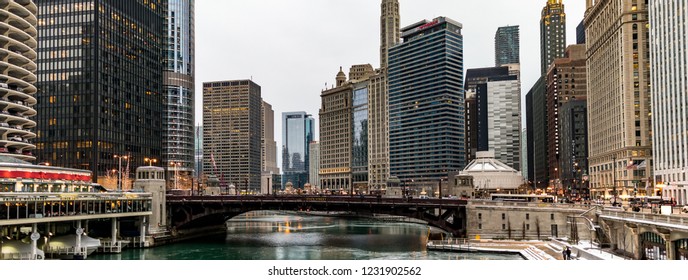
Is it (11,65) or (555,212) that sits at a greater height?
(11,65)

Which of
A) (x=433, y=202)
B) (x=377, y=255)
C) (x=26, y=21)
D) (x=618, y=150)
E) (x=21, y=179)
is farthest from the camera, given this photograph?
(x=618, y=150)

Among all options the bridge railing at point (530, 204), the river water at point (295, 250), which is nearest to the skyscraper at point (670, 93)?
the bridge railing at point (530, 204)

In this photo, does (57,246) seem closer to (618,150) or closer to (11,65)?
(11,65)

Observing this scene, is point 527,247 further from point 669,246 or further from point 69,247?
point 69,247

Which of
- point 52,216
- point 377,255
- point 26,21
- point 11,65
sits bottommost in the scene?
point 377,255

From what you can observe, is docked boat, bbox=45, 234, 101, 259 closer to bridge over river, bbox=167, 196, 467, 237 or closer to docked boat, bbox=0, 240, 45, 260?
docked boat, bbox=0, 240, 45, 260

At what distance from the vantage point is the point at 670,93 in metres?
145

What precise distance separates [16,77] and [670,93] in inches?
5202

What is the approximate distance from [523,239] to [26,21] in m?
102

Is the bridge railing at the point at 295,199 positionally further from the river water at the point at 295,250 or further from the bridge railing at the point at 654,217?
the bridge railing at the point at 654,217

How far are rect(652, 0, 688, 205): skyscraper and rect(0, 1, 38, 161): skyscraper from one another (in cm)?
12628

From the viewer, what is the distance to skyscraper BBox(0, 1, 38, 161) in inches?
4921

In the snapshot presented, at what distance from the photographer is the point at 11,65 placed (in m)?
126
